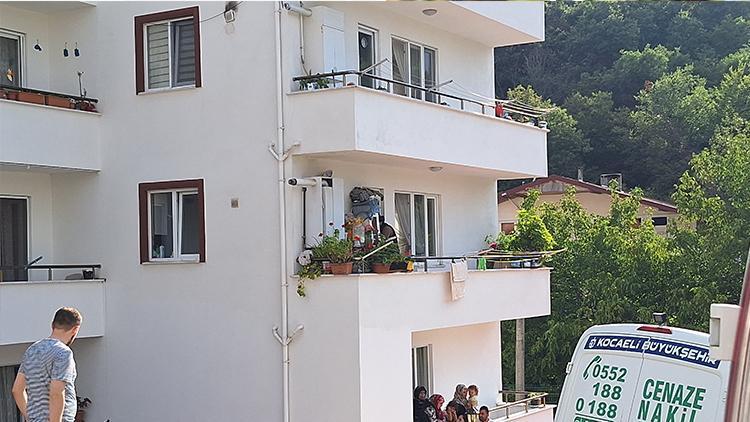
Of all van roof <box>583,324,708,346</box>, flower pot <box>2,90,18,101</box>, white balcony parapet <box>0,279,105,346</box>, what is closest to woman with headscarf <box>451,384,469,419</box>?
white balcony parapet <box>0,279,105,346</box>

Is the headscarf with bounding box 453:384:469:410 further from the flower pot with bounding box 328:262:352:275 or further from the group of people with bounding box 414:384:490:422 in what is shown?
the flower pot with bounding box 328:262:352:275

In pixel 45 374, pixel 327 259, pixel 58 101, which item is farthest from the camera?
pixel 58 101

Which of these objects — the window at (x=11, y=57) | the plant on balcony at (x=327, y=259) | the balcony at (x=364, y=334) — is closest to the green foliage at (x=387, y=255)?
the balcony at (x=364, y=334)

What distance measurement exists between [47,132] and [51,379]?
9.51 meters

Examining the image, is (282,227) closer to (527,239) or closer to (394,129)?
(394,129)

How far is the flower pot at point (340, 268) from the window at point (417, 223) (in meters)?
3.72

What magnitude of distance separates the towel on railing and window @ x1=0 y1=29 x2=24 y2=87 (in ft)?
25.7

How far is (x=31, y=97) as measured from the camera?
17109mm

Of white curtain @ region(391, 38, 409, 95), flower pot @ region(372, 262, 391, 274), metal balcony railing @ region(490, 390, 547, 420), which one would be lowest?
metal balcony railing @ region(490, 390, 547, 420)

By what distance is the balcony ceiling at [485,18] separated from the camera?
1888 cm

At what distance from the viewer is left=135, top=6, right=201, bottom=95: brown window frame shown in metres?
17.3

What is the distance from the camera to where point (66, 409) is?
836cm

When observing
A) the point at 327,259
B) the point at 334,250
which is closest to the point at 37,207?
the point at 327,259

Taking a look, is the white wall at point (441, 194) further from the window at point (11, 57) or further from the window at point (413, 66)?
the window at point (11, 57)
